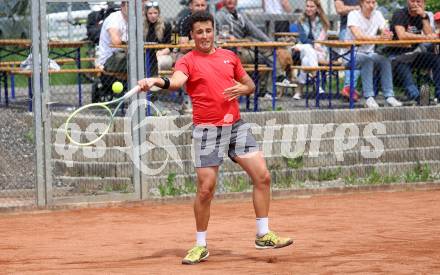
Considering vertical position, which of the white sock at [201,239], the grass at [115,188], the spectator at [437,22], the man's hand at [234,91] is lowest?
the grass at [115,188]

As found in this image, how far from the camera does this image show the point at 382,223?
10.9m

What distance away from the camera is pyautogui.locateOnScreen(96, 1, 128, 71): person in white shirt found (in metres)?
12.9

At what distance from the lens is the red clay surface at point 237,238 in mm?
8516

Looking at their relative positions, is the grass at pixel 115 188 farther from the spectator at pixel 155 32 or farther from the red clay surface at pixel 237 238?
the spectator at pixel 155 32

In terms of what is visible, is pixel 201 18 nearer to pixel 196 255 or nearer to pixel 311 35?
pixel 196 255

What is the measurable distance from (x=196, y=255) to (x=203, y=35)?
1775 mm

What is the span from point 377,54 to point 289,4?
9.21ft

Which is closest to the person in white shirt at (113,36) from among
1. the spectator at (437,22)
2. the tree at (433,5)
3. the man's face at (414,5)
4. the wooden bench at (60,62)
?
the wooden bench at (60,62)

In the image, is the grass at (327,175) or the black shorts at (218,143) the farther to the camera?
the grass at (327,175)

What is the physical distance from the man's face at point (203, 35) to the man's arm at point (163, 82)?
0.99ft

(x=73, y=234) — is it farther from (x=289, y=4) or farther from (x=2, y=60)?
(x=289, y=4)

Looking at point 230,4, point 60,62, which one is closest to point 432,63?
point 230,4

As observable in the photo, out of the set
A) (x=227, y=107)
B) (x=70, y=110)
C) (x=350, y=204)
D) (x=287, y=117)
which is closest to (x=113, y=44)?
(x=70, y=110)

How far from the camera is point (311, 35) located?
16.2m
